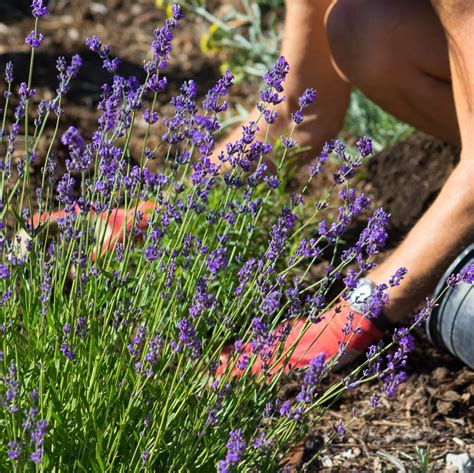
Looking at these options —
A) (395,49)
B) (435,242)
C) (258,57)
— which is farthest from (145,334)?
(258,57)

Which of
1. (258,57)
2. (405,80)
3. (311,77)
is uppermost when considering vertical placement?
(405,80)

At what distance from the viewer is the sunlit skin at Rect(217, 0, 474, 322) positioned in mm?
2490

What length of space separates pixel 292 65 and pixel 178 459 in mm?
1743

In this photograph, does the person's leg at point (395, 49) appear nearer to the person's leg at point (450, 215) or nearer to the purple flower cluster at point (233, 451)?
the person's leg at point (450, 215)

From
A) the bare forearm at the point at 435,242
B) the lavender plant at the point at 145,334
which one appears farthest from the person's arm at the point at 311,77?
the lavender plant at the point at 145,334

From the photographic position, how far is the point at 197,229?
2705mm

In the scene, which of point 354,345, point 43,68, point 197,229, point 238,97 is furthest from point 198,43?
point 354,345

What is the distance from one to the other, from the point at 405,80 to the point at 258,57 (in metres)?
1.67

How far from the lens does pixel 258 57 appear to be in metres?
4.60

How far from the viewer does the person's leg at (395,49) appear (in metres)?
2.94

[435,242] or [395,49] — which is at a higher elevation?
[395,49]

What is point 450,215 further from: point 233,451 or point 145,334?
point 233,451

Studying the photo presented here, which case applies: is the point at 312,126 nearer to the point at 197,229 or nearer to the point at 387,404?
the point at 197,229

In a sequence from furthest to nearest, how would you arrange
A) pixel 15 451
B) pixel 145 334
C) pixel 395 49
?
pixel 395 49 < pixel 145 334 < pixel 15 451
